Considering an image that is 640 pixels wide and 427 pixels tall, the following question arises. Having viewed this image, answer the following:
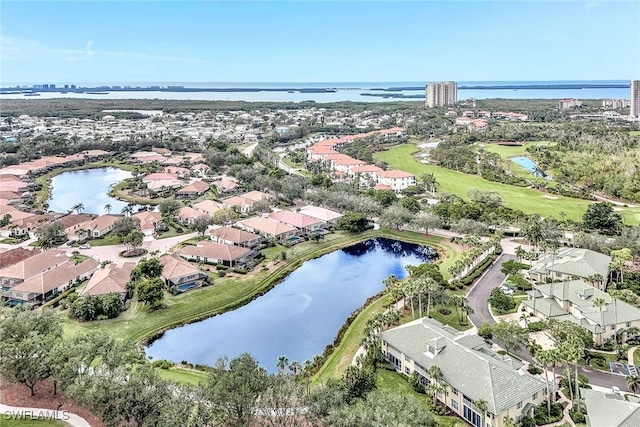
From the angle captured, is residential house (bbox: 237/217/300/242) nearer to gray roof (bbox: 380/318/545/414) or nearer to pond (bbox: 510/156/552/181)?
gray roof (bbox: 380/318/545/414)

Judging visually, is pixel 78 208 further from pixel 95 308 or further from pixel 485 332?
pixel 485 332

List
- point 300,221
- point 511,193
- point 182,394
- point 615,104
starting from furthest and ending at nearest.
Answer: point 615,104, point 511,193, point 300,221, point 182,394

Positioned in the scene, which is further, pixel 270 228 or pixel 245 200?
pixel 245 200

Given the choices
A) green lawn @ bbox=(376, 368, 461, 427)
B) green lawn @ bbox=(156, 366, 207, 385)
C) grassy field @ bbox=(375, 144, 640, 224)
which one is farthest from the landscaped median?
grassy field @ bbox=(375, 144, 640, 224)

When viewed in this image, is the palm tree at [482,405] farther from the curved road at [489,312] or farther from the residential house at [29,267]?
the residential house at [29,267]

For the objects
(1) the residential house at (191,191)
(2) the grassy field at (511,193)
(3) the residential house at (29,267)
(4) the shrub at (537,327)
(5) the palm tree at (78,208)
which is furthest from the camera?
(1) the residential house at (191,191)

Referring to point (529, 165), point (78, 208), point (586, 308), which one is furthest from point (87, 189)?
point (529, 165)

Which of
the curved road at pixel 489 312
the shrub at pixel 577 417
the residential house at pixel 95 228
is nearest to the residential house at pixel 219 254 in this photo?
the residential house at pixel 95 228
